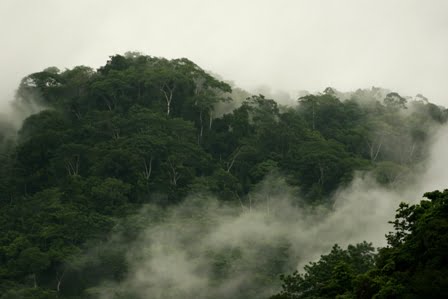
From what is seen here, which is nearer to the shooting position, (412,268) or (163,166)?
(412,268)

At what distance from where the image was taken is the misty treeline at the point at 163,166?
191 feet

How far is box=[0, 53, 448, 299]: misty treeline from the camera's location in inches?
2292

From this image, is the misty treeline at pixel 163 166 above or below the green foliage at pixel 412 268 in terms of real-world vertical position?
above

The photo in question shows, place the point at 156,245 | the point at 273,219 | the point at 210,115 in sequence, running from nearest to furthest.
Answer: the point at 156,245, the point at 273,219, the point at 210,115

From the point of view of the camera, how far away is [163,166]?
6844 cm

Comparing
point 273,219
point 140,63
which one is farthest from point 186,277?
point 140,63

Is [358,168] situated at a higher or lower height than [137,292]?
higher

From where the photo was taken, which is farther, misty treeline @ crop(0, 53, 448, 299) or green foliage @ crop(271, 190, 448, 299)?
misty treeline @ crop(0, 53, 448, 299)

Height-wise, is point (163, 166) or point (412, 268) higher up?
point (163, 166)

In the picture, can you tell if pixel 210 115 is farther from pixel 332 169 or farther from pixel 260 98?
pixel 332 169

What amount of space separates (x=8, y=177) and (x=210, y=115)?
17.9 m

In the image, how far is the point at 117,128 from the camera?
233 feet

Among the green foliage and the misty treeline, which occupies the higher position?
the misty treeline

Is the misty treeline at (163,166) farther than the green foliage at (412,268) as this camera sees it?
Yes
